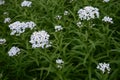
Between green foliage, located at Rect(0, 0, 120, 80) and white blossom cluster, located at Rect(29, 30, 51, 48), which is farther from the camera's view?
green foliage, located at Rect(0, 0, 120, 80)

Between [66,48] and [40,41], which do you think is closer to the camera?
[40,41]

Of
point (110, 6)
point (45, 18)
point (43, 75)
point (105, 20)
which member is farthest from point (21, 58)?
point (110, 6)

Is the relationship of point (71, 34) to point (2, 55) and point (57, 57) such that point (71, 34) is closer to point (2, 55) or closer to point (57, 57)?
point (57, 57)

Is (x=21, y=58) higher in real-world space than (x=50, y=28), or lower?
lower

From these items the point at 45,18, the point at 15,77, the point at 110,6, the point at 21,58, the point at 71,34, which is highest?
the point at 110,6

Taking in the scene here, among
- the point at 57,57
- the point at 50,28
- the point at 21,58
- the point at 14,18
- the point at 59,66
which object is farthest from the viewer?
the point at 14,18

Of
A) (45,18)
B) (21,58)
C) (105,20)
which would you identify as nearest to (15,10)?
(45,18)

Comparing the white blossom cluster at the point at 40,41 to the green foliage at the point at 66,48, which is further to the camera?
the green foliage at the point at 66,48

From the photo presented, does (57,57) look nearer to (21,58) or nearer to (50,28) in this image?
(21,58)

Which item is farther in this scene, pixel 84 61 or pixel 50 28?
pixel 50 28

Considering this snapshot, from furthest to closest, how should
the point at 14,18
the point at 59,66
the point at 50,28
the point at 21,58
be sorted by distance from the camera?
the point at 14,18 → the point at 50,28 → the point at 21,58 → the point at 59,66
